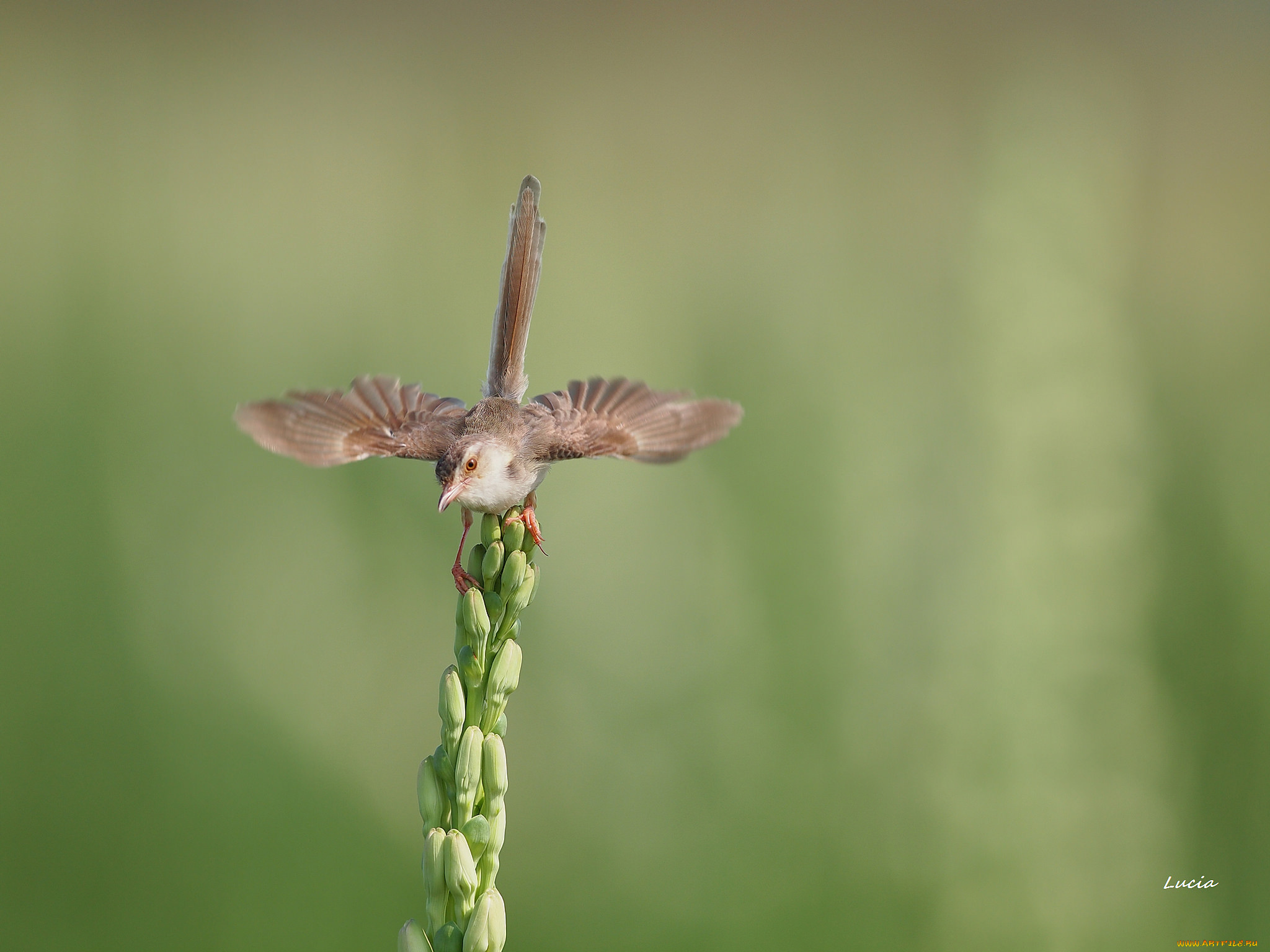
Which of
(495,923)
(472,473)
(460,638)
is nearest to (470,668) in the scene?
(460,638)

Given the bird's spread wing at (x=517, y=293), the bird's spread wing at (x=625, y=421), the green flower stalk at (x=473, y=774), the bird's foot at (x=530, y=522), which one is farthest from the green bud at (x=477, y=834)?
the bird's spread wing at (x=517, y=293)

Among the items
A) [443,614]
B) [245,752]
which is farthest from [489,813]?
[245,752]

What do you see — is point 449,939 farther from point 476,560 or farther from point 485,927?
point 476,560

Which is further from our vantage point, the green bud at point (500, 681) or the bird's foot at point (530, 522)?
the bird's foot at point (530, 522)

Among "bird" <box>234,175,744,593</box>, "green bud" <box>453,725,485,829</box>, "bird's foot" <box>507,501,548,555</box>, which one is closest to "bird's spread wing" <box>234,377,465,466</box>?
"bird" <box>234,175,744,593</box>

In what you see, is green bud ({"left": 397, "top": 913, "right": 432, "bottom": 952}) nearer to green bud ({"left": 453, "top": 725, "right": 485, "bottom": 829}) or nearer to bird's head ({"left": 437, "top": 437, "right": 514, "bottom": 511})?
green bud ({"left": 453, "top": 725, "right": 485, "bottom": 829})

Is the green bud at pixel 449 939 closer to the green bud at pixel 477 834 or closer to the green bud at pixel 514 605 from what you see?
the green bud at pixel 477 834
